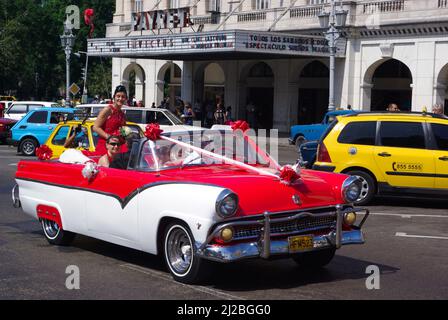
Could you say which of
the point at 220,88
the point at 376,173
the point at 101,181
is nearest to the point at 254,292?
the point at 101,181

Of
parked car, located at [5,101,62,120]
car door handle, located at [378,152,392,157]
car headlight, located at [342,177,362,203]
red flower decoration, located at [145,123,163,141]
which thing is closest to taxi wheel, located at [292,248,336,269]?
car headlight, located at [342,177,362,203]

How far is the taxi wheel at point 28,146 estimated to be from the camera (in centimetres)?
2500

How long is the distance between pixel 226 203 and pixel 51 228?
11.9ft

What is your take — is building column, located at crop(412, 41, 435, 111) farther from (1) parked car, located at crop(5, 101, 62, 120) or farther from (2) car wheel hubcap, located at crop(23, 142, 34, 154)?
(2) car wheel hubcap, located at crop(23, 142, 34, 154)

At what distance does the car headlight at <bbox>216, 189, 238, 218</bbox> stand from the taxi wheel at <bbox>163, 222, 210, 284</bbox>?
0.48m

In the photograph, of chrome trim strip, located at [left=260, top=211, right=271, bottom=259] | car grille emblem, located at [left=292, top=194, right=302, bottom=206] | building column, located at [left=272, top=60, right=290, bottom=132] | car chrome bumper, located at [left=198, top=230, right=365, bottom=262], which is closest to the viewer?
car chrome bumper, located at [left=198, top=230, right=365, bottom=262]

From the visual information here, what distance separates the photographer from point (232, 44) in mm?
32938

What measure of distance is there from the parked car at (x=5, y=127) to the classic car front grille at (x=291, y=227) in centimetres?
2407

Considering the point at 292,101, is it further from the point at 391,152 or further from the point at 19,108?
the point at 391,152

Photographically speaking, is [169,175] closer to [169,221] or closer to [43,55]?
[169,221]

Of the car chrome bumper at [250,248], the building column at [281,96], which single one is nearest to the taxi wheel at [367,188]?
the car chrome bumper at [250,248]

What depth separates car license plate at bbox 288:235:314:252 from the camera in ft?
24.2

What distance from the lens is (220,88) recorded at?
47719 millimetres

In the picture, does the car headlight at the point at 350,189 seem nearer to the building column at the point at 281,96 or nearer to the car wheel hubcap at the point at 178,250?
the car wheel hubcap at the point at 178,250
